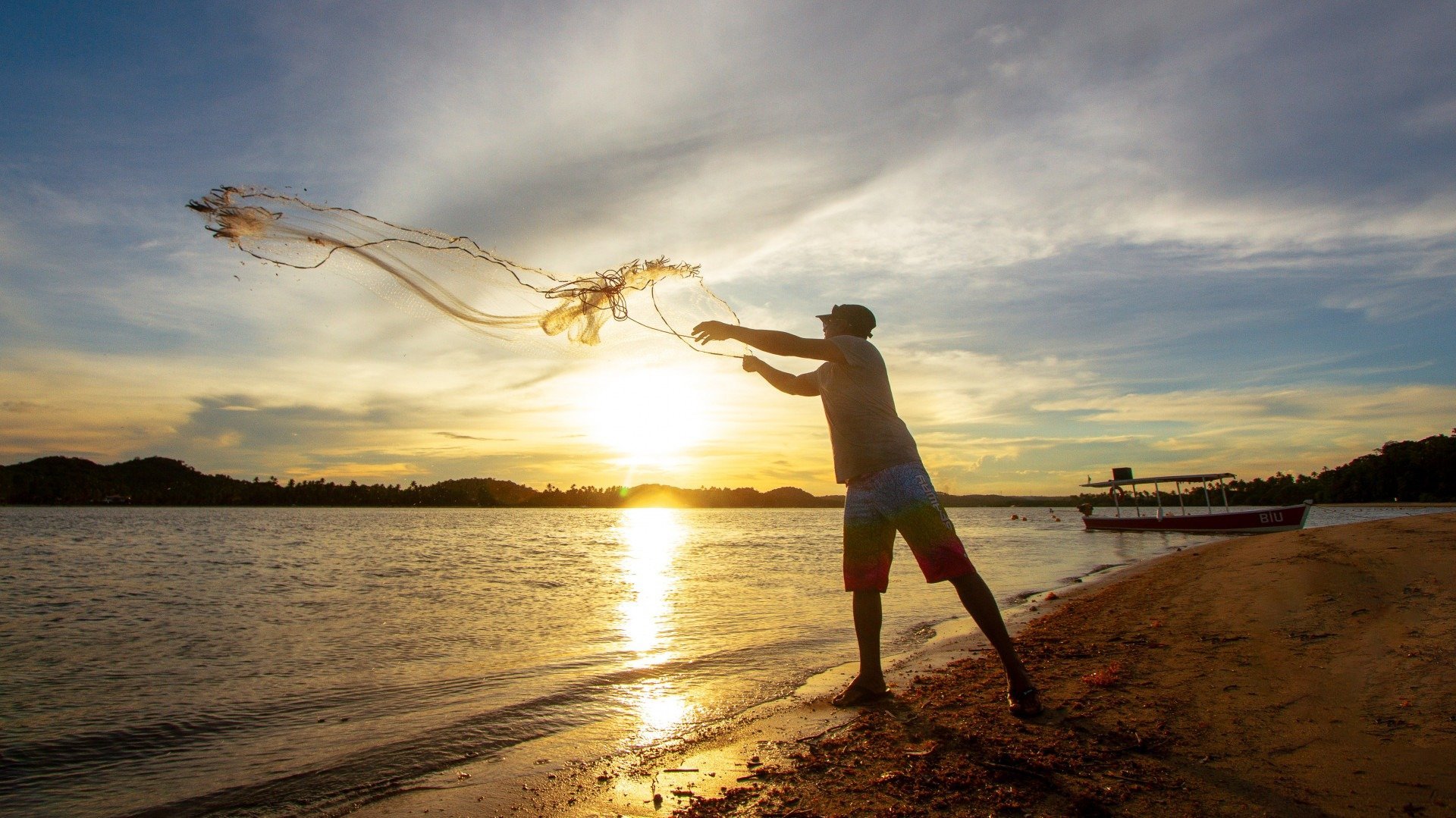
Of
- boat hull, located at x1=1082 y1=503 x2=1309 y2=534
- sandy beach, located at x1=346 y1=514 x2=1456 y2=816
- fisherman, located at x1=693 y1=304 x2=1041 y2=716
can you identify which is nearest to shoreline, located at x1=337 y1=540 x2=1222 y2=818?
sandy beach, located at x1=346 y1=514 x2=1456 y2=816

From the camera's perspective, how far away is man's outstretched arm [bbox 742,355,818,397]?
506cm

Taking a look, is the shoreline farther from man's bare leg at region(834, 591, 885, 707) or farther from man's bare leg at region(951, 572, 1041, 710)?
man's bare leg at region(951, 572, 1041, 710)

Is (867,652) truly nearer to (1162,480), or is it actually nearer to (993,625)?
(993,625)

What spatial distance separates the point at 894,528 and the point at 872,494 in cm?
27

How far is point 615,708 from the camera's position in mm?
5719

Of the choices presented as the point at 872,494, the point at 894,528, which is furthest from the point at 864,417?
the point at 894,528

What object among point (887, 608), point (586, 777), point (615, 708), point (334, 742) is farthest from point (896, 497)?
point (887, 608)

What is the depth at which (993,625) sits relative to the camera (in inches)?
165

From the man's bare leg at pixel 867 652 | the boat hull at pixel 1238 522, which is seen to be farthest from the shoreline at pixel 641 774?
the boat hull at pixel 1238 522

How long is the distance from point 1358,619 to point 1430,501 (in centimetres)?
11615

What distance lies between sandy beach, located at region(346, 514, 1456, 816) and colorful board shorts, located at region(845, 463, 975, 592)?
893 millimetres

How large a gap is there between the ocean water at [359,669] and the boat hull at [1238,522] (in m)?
19.1

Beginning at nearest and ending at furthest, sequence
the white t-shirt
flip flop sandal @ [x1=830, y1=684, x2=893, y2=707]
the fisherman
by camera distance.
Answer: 1. the fisherman
2. the white t-shirt
3. flip flop sandal @ [x1=830, y1=684, x2=893, y2=707]

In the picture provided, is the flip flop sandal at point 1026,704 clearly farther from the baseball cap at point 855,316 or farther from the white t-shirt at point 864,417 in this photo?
the baseball cap at point 855,316
